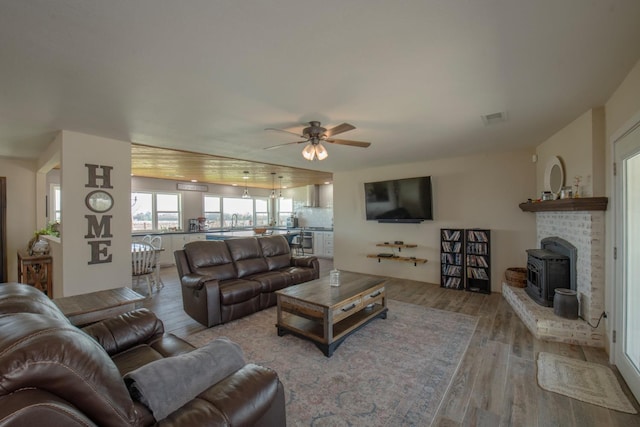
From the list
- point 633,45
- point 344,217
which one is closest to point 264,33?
point 633,45

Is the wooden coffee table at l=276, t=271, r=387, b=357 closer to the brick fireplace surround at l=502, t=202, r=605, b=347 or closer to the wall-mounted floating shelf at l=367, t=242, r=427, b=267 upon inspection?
the brick fireplace surround at l=502, t=202, r=605, b=347

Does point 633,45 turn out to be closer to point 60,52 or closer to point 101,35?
point 101,35

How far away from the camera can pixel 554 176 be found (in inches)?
142

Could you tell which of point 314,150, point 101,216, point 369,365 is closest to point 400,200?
point 314,150

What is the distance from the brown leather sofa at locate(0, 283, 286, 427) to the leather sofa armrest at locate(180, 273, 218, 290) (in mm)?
1868

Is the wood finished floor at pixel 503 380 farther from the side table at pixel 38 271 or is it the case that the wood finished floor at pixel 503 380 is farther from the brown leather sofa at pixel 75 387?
the side table at pixel 38 271

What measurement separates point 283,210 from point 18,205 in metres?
7.06

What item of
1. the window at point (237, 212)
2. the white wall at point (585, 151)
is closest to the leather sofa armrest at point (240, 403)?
the white wall at point (585, 151)

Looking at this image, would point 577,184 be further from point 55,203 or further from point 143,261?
point 55,203

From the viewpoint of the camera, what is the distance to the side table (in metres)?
3.96

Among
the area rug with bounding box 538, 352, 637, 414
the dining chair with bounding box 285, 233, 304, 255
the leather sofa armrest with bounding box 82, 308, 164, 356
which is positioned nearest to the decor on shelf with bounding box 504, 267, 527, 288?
the area rug with bounding box 538, 352, 637, 414

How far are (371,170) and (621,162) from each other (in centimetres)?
409

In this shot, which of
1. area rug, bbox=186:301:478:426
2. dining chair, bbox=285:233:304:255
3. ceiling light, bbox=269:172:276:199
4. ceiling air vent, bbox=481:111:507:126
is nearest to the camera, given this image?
area rug, bbox=186:301:478:426

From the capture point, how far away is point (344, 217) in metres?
6.64
